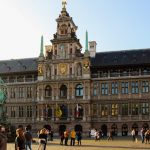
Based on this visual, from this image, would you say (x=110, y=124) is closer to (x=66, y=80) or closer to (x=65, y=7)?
(x=66, y=80)

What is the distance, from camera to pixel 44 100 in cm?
7588

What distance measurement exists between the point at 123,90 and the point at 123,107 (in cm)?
307

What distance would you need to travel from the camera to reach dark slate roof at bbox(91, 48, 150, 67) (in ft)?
235

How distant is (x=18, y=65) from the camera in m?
82.1

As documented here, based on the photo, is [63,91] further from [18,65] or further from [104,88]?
[18,65]

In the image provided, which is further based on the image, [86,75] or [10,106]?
[10,106]

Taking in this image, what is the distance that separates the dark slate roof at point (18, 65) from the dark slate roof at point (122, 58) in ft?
42.9

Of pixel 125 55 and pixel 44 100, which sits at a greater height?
pixel 125 55

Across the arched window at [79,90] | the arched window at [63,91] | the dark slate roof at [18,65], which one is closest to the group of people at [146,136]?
the arched window at [79,90]

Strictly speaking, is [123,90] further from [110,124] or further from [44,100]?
[44,100]

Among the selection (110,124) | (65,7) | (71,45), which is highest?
(65,7)

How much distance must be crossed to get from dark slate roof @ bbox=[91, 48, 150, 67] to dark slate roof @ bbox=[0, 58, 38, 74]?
42.9ft

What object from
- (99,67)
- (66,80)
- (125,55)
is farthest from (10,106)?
(125,55)

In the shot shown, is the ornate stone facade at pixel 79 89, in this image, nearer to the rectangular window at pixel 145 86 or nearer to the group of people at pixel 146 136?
the rectangular window at pixel 145 86
